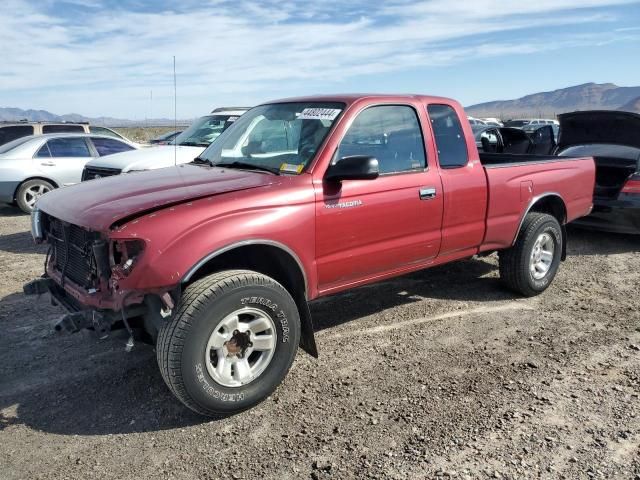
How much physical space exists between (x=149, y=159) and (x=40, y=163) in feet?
12.0

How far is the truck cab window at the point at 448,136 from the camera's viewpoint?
15.5 feet

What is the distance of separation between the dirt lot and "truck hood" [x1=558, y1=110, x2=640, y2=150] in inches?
144

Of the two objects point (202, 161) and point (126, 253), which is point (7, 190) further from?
point (126, 253)

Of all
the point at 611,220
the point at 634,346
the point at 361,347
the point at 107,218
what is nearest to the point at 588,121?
the point at 611,220

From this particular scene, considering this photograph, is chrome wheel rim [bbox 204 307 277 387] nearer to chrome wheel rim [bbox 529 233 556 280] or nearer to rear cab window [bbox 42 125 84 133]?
chrome wheel rim [bbox 529 233 556 280]

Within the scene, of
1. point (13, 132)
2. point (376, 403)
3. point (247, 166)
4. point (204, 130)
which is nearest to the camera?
point (376, 403)

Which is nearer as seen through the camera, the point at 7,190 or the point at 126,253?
the point at 126,253

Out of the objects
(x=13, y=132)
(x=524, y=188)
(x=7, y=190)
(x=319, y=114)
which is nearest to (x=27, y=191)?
(x=7, y=190)

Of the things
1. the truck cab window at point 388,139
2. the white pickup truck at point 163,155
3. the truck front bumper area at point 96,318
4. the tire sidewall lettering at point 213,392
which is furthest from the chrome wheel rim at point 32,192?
the tire sidewall lettering at point 213,392

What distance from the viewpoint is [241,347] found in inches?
139

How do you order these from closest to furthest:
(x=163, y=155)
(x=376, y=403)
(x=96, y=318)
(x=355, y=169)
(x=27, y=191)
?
(x=96, y=318) < (x=376, y=403) < (x=355, y=169) < (x=163, y=155) < (x=27, y=191)

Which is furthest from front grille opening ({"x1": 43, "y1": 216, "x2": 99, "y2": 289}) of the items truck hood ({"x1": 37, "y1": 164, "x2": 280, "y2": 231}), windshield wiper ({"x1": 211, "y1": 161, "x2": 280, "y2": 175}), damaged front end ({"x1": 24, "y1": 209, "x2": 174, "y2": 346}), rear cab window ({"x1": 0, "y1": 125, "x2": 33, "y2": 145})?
rear cab window ({"x1": 0, "y1": 125, "x2": 33, "y2": 145})

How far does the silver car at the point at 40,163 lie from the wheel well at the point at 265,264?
7.80 metres

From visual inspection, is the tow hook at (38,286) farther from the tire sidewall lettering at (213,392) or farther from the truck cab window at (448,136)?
the truck cab window at (448,136)
